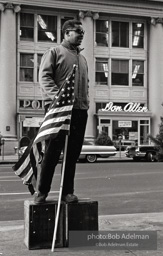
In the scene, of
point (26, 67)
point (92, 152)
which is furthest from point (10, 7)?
point (92, 152)

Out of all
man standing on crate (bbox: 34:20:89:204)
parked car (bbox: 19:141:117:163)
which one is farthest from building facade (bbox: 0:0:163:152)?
man standing on crate (bbox: 34:20:89:204)

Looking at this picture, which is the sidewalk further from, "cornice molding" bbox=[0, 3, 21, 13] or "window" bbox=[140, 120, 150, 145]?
"window" bbox=[140, 120, 150, 145]

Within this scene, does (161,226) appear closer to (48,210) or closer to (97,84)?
(48,210)

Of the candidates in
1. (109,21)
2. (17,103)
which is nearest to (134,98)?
(109,21)

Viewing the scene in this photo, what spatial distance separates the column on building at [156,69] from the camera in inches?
1585

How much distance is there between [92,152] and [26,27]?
1543 centimetres

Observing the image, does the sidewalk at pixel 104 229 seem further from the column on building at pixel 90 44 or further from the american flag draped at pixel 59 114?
the column on building at pixel 90 44

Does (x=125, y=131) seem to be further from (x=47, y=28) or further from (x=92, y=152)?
(x=92, y=152)

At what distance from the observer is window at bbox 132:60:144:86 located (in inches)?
1607

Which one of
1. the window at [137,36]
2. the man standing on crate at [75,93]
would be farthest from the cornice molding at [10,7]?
the man standing on crate at [75,93]

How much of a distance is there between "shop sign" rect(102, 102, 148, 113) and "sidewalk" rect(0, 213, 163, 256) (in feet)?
106

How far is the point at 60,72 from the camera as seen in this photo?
5184 millimetres

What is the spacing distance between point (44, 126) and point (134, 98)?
3610 centimetres

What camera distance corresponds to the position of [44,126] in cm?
490
